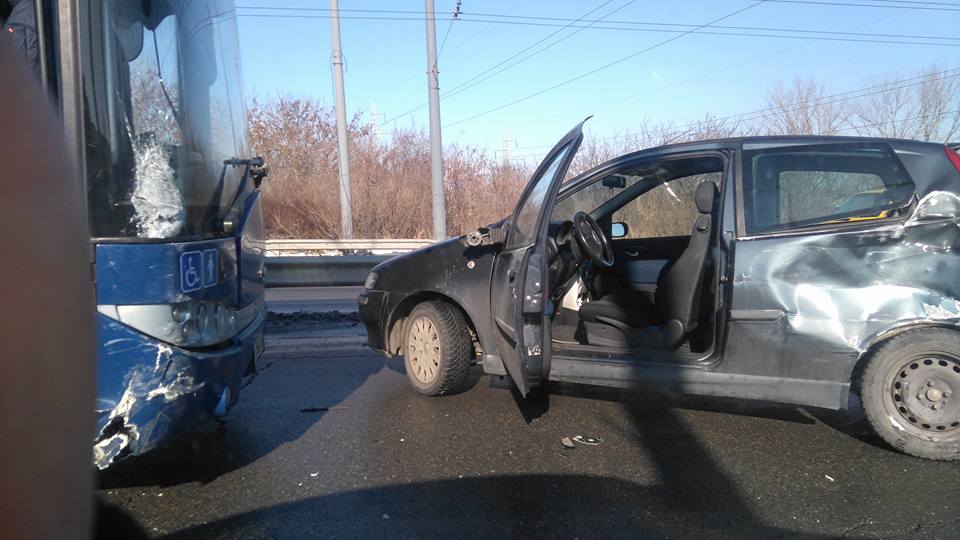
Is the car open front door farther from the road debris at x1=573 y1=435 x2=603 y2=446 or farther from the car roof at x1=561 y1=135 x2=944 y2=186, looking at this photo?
the car roof at x1=561 y1=135 x2=944 y2=186

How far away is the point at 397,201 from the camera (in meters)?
18.7

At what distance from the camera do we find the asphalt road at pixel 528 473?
2.99 meters

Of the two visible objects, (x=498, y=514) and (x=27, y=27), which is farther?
(x=498, y=514)

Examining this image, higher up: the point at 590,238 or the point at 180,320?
the point at 590,238

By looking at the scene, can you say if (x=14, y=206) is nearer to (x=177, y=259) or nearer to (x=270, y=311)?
(x=177, y=259)

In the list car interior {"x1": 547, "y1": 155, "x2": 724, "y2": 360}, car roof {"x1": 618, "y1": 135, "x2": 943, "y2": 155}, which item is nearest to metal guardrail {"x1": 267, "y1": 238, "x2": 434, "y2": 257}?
car interior {"x1": 547, "y1": 155, "x2": 724, "y2": 360}

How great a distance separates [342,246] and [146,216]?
10.8 m

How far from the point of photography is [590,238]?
487 centimetres

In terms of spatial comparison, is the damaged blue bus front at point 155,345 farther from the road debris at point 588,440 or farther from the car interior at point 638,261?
the car interior at point 638,261

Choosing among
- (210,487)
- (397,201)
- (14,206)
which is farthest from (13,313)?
(397,201)

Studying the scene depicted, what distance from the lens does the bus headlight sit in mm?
2816

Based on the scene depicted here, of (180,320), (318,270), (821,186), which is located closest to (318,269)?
(318,270)

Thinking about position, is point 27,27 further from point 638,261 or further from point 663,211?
point 663,211

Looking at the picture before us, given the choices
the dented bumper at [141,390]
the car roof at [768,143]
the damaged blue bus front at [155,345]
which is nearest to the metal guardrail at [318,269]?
the car roof at [768,143]
